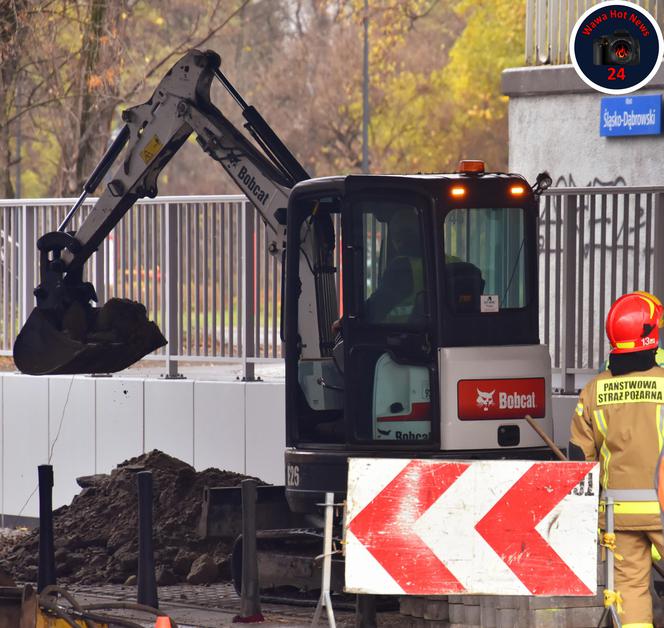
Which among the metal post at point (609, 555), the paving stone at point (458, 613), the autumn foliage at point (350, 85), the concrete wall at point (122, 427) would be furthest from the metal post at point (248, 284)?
the autumn foliage at point (350, 85)

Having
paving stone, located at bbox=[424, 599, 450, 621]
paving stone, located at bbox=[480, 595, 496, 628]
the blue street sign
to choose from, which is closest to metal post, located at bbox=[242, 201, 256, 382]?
the blue street sign

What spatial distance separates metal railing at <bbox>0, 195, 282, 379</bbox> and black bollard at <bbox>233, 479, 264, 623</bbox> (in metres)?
4.33

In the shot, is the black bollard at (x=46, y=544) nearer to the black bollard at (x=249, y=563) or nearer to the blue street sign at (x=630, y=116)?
the black bollard at (x=249, y=563)

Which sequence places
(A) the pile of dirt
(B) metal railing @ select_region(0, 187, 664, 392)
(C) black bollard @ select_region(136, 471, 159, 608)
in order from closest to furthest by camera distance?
(C) black bollard @ select_region(136, 471, 159, 608) → (A) the pile of dirt → (B) metal railing @ select_region(0, 187, 664, 392)

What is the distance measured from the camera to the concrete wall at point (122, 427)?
14.4m

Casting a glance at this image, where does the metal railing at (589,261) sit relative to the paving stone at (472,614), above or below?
above

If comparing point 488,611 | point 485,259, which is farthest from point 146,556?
point 485,259

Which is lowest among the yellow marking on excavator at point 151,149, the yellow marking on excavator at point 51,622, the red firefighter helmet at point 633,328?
the yellow marking on excavator at point 51,622

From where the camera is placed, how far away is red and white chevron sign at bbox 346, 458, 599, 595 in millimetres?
8211

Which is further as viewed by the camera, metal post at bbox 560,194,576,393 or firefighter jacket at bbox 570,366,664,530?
metal post at bbox 560,194,576,393

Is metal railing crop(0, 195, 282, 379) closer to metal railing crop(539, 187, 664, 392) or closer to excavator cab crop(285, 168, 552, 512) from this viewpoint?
metal railing crop(539, 187, 664, 392)

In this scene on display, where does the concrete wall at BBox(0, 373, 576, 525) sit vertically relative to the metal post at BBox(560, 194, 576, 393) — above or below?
below

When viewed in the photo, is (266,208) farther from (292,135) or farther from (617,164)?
(292,135)

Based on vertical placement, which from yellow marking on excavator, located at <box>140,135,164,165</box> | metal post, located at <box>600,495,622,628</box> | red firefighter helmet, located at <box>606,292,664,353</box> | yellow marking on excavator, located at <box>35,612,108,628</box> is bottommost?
yellow marking on excavator, located at <box>35,612,108,628</box>
